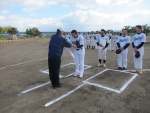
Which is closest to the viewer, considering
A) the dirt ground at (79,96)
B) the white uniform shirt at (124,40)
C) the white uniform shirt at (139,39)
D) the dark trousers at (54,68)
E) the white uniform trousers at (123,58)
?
the dirt ground at (79,96)

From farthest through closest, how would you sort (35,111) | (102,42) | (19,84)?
(102,42)
(19,84)
(35,111)

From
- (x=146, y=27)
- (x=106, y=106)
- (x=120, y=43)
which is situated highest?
(x=146, y=27)

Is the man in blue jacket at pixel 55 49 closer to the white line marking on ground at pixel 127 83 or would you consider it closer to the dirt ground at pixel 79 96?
the dirt ground at pixel 79 96

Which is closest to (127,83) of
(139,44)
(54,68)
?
(139,44)

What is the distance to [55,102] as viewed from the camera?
12.8 ft

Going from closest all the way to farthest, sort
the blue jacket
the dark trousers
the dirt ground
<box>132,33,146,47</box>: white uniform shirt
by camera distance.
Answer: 1. the dirt ground
2. the blue jacket
3. the dark trousers
4. <box>132,33,146,47</box>: white uniform shirt

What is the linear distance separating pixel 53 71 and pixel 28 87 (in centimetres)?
124

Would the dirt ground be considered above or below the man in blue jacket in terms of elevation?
below

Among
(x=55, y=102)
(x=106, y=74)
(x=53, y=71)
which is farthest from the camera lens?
(x=106, y=74)

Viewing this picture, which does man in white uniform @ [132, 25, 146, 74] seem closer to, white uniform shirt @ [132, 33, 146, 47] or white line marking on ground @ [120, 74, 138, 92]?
white uniform shirt @ [132, 33, 146, 47]

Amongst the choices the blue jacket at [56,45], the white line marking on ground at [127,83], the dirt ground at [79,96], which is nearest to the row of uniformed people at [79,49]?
the blue jacket at [56,45]

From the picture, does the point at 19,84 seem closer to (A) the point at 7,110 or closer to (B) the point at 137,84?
(A) the point at 7,110

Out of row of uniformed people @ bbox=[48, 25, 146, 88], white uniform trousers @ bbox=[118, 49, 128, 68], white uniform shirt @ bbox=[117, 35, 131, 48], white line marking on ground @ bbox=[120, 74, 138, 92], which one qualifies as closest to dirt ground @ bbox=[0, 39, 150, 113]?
white line marking on ground @ bbox=[120, 74, 138, 92]

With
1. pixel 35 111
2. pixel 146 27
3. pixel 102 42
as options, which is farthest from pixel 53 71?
pixel 146 27
